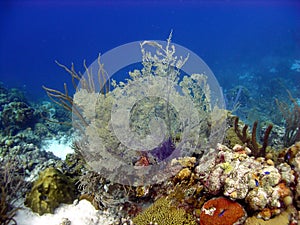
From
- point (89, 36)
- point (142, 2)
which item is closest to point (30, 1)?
point (89, 36)

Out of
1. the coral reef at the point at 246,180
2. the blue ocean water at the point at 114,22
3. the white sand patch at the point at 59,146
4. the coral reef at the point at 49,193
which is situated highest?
the blue ocean water at the point at 114,22

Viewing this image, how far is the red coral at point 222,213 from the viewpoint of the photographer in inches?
127

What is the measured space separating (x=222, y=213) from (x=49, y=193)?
3.37m

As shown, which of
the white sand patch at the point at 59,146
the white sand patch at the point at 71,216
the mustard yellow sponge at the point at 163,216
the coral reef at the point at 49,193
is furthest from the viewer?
the white sand patch at the point at 59,146

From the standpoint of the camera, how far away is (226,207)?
3.29 meters

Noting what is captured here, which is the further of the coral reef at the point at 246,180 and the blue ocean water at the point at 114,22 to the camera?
the blue ocean water at the point at 114,22

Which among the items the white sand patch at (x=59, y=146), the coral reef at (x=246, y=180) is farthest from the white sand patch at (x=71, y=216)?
the white sand patch at (x=59, y=146)

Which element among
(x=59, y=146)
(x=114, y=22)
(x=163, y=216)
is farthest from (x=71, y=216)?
(x=114, y=22)

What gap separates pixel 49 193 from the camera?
4.67 metres

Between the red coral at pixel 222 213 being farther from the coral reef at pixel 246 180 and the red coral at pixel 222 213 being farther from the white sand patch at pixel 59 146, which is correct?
the white sand patch at pixel 59 146

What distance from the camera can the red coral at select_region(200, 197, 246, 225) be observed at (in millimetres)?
3238

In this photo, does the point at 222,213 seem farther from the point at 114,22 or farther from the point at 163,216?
the point at 114,22

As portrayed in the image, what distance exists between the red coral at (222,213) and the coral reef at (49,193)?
2874 mm

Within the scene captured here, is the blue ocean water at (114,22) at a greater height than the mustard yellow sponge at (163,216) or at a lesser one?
greater
